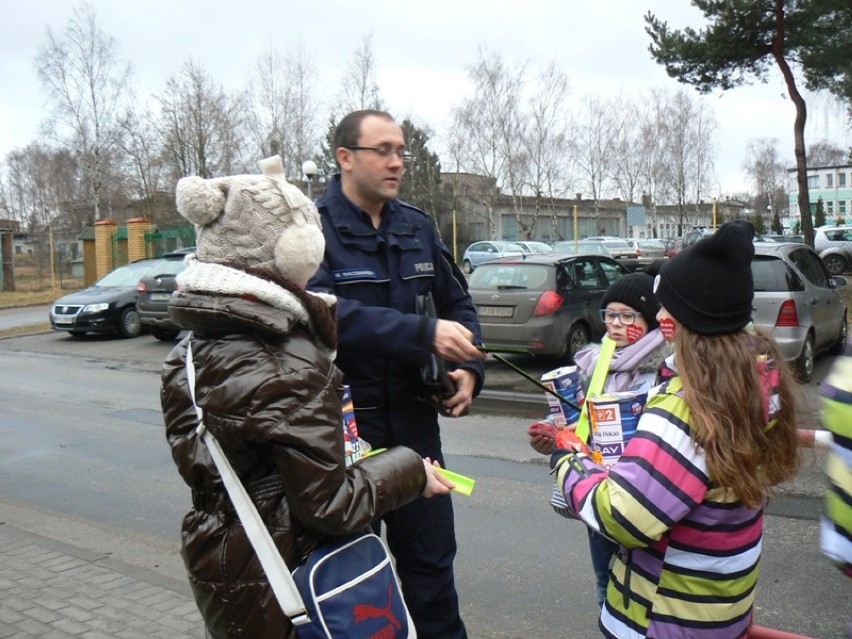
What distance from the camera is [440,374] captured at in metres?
2.64

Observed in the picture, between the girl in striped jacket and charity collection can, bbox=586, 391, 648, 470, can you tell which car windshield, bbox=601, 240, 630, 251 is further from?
the girl in striped jacket

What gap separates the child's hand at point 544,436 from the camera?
2.70 m

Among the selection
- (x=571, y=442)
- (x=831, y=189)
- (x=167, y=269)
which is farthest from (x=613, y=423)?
(x=831, y=189)

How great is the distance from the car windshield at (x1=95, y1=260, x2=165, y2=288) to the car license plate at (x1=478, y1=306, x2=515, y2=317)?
923 centimetres

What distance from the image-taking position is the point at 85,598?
13.6ft

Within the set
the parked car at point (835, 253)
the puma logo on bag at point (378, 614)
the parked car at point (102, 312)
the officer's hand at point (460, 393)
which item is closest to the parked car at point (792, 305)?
the officer's hand at point (460, 393)

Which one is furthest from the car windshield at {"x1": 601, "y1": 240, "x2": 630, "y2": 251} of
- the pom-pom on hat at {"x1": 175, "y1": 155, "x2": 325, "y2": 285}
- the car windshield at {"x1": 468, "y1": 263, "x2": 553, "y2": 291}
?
the pom-pom on hat at {"x1": 175, "y1": 155, "x2": 325, "y2": 285}

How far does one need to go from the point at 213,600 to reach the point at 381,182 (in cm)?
144

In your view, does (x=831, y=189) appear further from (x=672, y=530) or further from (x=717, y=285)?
(x=672, y=530)

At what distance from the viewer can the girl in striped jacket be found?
1.99 meters

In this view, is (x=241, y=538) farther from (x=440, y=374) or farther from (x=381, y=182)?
(x=381, y=182)

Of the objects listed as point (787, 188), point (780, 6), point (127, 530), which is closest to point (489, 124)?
point (780, 6)

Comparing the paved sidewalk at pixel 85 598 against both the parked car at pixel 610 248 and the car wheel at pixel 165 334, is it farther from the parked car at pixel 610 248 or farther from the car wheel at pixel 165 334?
the parked car at pixel 610 248

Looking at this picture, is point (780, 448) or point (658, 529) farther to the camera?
point (780, 448)
